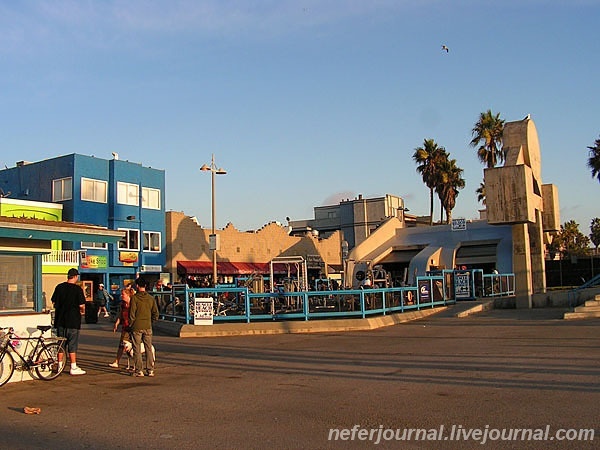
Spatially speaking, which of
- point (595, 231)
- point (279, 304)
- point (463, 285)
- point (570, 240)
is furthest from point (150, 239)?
point (595, 231)

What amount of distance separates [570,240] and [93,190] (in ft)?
203

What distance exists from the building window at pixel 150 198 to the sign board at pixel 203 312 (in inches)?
1019

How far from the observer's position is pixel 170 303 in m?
23.7

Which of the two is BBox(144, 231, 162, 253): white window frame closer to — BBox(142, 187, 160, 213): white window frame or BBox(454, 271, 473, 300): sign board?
BBox(142, 187, 160, 213): white window frame

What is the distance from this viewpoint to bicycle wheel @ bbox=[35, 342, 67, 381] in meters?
11.9

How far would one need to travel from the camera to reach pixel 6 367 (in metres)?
11.4

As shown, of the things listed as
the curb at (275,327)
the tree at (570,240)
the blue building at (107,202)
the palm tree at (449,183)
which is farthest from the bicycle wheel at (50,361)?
the tree at (570,240)

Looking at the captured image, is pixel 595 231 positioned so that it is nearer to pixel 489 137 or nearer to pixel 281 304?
pixel 489 137

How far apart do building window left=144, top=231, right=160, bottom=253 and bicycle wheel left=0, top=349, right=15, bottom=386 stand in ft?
112

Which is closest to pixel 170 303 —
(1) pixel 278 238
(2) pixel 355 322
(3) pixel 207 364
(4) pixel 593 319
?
(2) pixel 355 322

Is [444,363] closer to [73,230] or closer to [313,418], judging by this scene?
[313,418]

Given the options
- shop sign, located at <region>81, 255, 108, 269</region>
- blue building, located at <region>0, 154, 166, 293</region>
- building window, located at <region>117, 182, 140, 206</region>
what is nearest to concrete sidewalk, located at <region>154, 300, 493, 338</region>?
shop sign, located at <region>81, 255, 108, 269</region>

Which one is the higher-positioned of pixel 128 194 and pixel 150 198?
pixel 128 194

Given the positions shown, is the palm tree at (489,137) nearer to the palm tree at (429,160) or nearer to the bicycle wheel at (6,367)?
the palm tree at (429,160)
